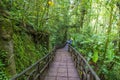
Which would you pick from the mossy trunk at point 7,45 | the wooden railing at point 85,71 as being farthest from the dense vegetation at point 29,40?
the wooden railing at point 85,71

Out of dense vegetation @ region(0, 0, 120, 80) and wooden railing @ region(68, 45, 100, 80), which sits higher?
dense vegetation @ region(0, 0, 120, 80)

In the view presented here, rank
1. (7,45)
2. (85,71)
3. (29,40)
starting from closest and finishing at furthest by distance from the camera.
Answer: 1. (7,45)
2. (85,71)
3. (29,40)

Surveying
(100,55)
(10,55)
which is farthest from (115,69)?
(10,55)

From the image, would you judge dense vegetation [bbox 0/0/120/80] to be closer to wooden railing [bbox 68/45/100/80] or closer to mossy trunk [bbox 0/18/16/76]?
mossy trunk [bbox 0/18/16/76]

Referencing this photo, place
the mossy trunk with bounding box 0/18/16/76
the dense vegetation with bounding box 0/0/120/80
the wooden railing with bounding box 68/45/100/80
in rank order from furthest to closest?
1. the dense vegetation with bounding box 0/0/120/80
2. the mossy trunk with bounding box 0/18/16/76
3. the wooden railing with bounding box 68/45/100/80

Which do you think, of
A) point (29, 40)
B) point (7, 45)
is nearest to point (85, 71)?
point (7, 45)

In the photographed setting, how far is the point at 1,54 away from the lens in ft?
13.6

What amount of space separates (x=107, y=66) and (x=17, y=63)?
3940 mm

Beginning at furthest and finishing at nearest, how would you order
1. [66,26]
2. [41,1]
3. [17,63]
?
[66,26] < [41,1] < [17,63]

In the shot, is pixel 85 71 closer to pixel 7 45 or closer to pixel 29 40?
pixel 7 45

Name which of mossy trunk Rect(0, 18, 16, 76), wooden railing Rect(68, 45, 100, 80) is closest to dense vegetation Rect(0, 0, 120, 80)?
mossy trunk Rect(0, 18, 16, 76)

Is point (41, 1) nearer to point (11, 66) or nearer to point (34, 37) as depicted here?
point (34, 37)

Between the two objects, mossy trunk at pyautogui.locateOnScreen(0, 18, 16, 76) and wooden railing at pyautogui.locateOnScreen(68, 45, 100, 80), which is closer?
wooden railing at pyautogui.locateOnScreen(68, 45, 100, 80)

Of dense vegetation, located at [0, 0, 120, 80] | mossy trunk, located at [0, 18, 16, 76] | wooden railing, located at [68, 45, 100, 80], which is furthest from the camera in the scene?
dense vegetation, located at [0, 0, 120, 80]
